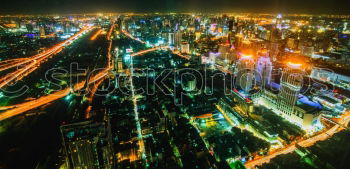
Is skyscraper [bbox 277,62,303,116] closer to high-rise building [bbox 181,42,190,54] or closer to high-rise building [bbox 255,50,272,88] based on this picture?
high-rise building [bbox 255,50,272,88]

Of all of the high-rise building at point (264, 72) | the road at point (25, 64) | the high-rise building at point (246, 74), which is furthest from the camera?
the road at point (25, 64)

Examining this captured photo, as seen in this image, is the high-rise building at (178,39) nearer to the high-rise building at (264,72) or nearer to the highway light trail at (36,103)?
the highway light trail at (36,103)

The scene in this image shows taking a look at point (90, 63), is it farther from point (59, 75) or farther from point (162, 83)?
point (162, 83)

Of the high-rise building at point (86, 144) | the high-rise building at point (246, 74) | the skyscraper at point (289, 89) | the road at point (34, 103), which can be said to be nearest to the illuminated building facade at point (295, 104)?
the skyscraper at point (289, 89)

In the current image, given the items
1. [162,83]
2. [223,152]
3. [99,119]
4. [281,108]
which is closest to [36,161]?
[99,119]

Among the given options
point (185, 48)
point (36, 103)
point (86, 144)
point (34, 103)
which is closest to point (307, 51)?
point (185, 48)

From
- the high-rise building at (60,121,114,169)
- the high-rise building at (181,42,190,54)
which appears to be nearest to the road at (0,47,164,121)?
the high-rise building at (60,121,114,169)
